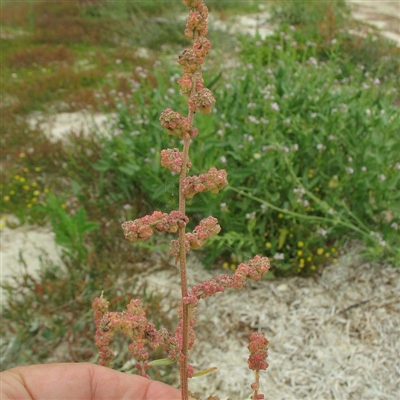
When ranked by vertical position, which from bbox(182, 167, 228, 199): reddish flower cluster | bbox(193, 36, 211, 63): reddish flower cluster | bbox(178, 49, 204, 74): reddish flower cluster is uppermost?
bbox(193, 36, 211, 63): reddish flower cluster

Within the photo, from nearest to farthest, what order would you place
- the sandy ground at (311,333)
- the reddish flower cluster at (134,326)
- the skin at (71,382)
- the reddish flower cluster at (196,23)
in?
the reddish flower cluster at (196,23) < the reddish flower cluster at (134,326) < the skin at (71,382) < the sandy ground at (311,333)

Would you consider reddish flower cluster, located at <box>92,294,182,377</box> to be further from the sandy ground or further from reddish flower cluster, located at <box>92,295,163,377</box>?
the sandy ground

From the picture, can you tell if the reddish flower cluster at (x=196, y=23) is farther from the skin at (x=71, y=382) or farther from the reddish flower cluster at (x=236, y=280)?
the skin at (x=71, y=382)

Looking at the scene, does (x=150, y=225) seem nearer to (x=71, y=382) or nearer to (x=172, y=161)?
(x=172, y=161)

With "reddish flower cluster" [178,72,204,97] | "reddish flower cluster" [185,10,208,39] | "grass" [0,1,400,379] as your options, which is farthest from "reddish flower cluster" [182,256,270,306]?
"grass" [0,1,400,379]

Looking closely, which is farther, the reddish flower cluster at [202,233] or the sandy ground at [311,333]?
the sandy ground at [311,333]

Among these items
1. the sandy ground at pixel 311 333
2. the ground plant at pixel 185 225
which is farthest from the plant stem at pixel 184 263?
the sandy ground at pixel 311 333
